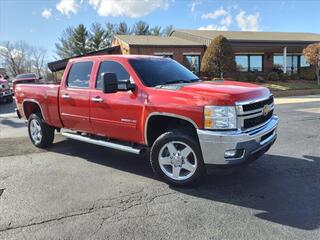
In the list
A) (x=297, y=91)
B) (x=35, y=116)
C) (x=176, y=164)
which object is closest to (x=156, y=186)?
(x=176, y=164)

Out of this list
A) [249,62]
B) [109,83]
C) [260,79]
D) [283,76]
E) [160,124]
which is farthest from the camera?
[249,62]

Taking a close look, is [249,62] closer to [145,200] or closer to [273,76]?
[273,76]

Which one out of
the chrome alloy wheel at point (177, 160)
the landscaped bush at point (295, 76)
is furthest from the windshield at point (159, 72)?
the landscaped bush at point (295, 76)

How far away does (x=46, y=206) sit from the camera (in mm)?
4324

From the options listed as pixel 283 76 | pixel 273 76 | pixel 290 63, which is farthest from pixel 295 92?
pixel 290 63

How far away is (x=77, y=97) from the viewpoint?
606 centimetres

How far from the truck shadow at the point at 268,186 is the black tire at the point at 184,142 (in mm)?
129

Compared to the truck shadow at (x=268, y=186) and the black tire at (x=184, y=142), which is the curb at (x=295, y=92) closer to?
the truck shadow at (x=268, y=186)

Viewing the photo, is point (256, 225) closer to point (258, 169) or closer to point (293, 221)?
point (293, 221)

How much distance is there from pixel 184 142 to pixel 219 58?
63.3 feet

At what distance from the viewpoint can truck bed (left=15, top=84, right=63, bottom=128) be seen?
21.8ft

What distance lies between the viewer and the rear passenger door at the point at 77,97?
5988 millimetres

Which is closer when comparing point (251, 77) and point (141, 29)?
point (251, 77)

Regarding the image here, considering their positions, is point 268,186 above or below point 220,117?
below
